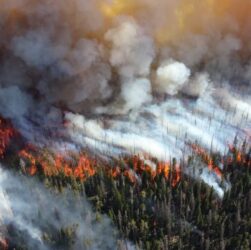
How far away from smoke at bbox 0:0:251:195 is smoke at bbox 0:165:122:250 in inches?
226

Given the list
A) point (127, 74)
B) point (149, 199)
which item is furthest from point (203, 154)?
point (127, 74)

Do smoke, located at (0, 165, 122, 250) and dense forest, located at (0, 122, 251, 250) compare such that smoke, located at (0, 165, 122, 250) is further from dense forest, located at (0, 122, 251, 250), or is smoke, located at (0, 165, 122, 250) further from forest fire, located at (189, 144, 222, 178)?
forest fire, located at (189, 144, 222, 178)

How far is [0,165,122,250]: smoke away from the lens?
2223 inches

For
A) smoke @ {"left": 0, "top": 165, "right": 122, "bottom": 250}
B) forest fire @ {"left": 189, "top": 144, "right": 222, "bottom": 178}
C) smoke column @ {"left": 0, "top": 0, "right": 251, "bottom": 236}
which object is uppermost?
smoke column @ {"left": 0, "top": 0, "right": 251, "bottom": 236}

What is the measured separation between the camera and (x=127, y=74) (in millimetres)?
60406

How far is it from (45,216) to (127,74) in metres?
19.1

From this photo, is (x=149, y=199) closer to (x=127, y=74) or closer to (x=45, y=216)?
(x=45, y=216)

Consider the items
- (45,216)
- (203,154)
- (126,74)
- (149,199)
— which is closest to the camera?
(45,216)

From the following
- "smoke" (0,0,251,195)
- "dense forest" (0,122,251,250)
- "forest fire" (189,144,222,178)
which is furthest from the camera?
"forest fire" (189,144,222,178)

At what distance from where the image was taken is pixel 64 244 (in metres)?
56.3

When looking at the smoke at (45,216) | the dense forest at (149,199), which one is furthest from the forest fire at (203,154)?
the smoke at (45,216)

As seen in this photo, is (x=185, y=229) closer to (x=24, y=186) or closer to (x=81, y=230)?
(x=81, y=230)

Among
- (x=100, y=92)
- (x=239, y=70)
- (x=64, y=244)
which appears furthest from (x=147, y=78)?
(x=64, y=244)

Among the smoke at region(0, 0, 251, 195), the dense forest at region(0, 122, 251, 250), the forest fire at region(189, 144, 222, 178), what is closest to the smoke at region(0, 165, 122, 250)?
the dense forest at region(0, 122, 251, 250)
